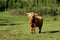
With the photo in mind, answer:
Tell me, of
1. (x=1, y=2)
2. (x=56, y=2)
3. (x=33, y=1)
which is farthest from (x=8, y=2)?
(x=56, y=2)

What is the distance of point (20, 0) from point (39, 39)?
50.3 metres

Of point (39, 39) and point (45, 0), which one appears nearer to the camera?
point (39, 39)

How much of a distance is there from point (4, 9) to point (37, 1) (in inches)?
472

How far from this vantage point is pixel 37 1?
57.2m

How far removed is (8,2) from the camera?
65.2 m

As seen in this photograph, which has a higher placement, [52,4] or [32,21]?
[32,21]

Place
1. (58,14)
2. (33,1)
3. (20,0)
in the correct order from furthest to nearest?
(20,0), (33,1), (58,14)

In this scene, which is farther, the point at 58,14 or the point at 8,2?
the point at 8,2

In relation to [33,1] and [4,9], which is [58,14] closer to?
[33,1]

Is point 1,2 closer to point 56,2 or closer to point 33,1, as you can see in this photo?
point 33,1

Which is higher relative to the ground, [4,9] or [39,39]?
[39,39]

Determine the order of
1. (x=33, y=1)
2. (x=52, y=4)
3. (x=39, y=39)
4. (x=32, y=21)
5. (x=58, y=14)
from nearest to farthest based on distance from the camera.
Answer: (x=39, y=39) < (x=32, y=21) < (x=58, y=14) < (x=52, y=4) < (x=33, y=1)

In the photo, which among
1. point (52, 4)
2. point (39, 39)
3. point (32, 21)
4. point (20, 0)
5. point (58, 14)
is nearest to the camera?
point (39, 39)

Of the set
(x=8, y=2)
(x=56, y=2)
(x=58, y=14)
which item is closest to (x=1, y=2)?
(x=8, y=2)
